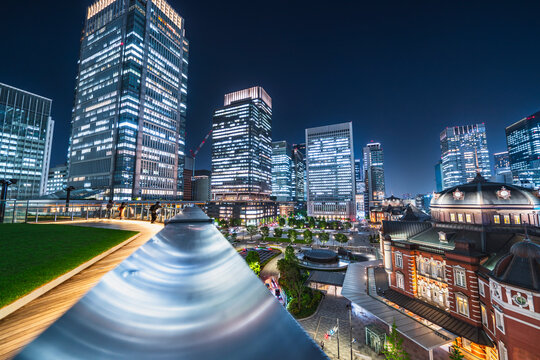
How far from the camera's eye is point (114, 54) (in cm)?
8906

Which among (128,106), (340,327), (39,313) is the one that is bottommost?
(340,327)

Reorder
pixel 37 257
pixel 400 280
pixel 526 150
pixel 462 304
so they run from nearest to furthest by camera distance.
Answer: pixel 37 257
pixel 462 304
pixel 400 280
pixel 526 150

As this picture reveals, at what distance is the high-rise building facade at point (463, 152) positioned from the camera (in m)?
178

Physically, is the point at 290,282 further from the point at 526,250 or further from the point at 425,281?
the point at 526,250

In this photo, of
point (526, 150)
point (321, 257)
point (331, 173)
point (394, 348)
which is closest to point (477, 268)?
point (394, 348)

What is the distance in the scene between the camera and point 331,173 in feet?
496

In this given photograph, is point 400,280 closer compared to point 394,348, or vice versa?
point 394,348

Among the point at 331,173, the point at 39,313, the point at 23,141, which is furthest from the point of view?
the point at 331,173

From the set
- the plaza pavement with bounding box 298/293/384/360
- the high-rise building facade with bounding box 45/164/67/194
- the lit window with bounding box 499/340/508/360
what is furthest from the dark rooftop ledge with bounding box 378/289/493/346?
the high-rise building facade with bounding box 45/164/67/194

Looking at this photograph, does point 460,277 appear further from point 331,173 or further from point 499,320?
point 331,173

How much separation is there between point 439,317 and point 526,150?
641 ft

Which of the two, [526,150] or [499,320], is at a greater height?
[526,150]

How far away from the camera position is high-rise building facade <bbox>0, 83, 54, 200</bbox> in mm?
101438

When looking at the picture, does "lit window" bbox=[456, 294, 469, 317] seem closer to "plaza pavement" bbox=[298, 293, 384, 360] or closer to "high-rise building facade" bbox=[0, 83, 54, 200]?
"plaza pavement" bbox=[298, 293, 384, 360]
